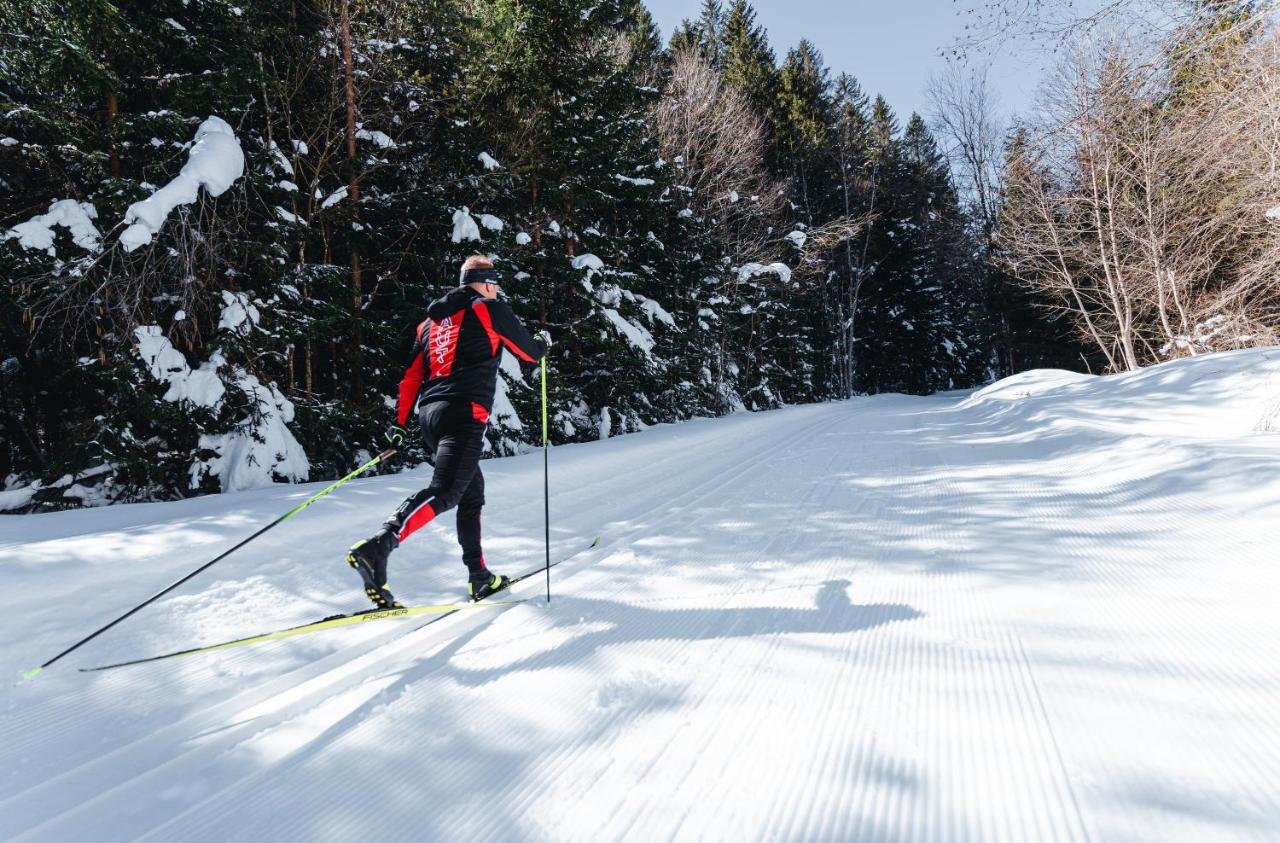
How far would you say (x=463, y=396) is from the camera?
3.12 m

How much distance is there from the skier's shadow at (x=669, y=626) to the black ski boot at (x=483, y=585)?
1.24 ft

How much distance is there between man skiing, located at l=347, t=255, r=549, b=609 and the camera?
3.05 meters

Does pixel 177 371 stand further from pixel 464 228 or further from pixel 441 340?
pixel 441 340

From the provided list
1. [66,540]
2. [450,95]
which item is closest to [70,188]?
[66,540]

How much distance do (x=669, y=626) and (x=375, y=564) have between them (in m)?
1.46

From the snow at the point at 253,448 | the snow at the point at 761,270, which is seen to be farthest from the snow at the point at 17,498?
the snow at the point at 761,270

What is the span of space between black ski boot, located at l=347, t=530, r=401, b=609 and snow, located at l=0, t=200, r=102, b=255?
5.42 metres

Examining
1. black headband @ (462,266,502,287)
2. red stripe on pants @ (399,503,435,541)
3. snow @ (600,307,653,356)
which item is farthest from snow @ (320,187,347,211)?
red stripe on pants @ (399,503,435,541)

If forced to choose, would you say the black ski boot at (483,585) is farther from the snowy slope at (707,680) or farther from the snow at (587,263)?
the snow at (587,263)

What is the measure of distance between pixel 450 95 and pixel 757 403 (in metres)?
15.7

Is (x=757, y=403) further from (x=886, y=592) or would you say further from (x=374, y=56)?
(x=886, y=592)

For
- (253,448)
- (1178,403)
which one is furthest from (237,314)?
(1178,403)

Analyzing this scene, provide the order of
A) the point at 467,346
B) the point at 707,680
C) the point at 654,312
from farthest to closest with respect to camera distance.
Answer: the point at 654,312
the point at 467,346
the point at 707,680

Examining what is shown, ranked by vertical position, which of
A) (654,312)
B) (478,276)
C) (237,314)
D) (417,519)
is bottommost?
(417,519)
